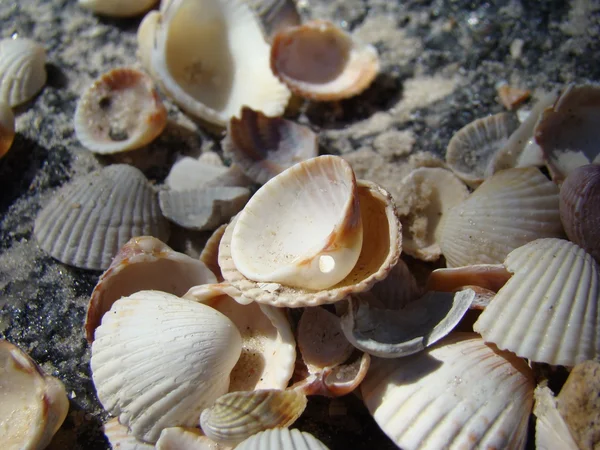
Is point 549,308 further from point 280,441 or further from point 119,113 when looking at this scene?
point 119,113

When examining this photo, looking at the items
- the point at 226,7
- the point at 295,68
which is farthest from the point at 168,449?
the point at 226,7

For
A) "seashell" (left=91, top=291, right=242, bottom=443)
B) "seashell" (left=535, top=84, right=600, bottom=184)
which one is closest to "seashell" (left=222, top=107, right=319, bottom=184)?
"seashell" (left=91, top=291, right=242, bottom=443)

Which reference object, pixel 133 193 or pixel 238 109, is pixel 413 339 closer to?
pixel 133 193

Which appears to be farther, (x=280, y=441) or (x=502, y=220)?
(x=502, y=220)

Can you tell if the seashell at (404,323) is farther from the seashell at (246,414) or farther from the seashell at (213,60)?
the seashell at (213,60)

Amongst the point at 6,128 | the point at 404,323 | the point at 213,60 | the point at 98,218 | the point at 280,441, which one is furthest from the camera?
the point at 213,60

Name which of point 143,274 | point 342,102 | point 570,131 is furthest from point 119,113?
point 570,131

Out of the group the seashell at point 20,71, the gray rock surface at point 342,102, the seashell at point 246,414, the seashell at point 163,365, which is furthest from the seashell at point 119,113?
the seashell at point 246,414
